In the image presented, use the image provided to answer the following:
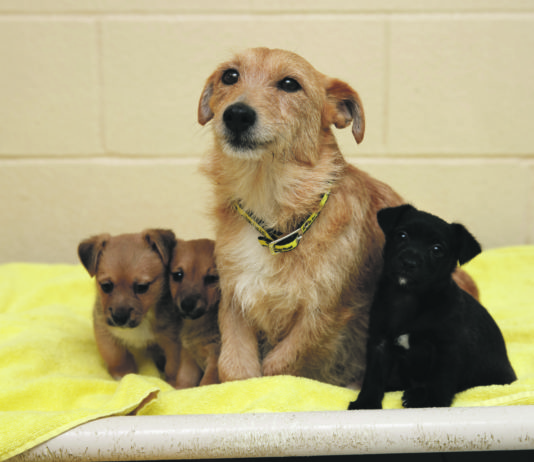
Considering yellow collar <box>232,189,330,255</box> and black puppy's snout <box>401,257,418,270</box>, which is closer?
black puppy's snout <box>401,257,418,270</box>

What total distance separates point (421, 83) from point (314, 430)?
A: 2.17m

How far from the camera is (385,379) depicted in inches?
55.8

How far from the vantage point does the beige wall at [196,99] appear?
2783mm

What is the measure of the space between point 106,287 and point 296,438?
0.90m

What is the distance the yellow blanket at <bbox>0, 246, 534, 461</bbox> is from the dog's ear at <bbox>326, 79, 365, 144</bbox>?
701 mm

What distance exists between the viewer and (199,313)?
167 centimetres

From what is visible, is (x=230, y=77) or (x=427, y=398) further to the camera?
(x=230, y=77)

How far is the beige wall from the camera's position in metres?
2.78

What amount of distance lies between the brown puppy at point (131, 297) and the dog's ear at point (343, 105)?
652 millimetres

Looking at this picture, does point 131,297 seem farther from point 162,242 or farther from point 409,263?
point 409,263

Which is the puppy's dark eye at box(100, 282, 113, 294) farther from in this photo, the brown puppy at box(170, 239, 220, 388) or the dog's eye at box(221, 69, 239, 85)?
the dog's eye at box(221, 69, 239, 85)

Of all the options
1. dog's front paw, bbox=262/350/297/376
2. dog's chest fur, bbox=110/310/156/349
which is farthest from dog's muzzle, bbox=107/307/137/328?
dog's front paw, bbox=262/350/297/376

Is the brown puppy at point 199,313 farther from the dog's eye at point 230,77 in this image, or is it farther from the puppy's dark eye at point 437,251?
the puppy's dark eye at point 437,251

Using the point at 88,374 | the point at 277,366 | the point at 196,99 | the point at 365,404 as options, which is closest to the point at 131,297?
the point at 88,374
